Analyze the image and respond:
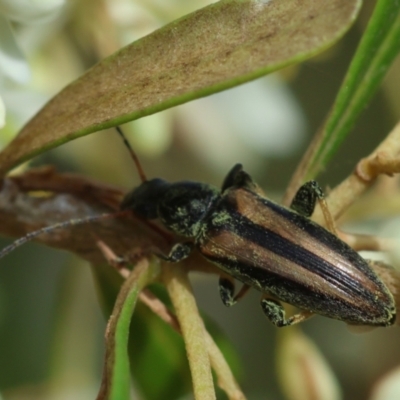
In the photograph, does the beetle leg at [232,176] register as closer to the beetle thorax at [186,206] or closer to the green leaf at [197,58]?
the beetle thorax at [186,206]

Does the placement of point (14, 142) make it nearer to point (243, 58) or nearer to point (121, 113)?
point (121, 113)

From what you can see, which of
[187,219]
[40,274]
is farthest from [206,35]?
[40,274]

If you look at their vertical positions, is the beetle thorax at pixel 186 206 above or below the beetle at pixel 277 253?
above

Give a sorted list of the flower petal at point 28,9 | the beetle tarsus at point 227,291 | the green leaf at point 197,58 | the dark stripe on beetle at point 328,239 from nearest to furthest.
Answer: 1. the green leaf at point 197,58
2. the flower petal at point 28,9
3. the dark stripe on beetle at point 328,239
4. the beetle tarsus at point 227,291

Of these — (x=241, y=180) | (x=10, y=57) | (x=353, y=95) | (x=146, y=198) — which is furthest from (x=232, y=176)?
(x=10, y=57)

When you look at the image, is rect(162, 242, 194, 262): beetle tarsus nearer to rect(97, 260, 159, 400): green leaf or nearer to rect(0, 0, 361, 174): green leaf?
rect(97, 260, 159, 400): green leaf

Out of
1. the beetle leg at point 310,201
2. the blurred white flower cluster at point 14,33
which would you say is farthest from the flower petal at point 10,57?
the beetle leg at point 310,201

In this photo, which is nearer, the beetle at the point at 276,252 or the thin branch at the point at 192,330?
the thin branch at the point at 192,330

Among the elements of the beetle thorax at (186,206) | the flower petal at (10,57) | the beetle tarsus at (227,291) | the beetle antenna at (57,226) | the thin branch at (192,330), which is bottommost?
the thin branch at (192,330)

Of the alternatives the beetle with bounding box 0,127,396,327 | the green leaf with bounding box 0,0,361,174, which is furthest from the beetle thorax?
the green leaf with bounding box 0,0,361,174
